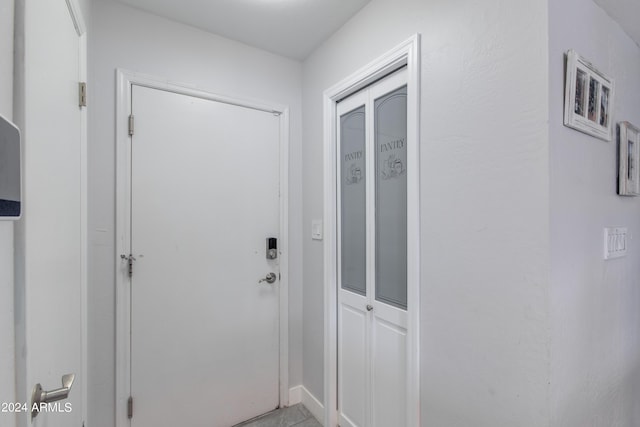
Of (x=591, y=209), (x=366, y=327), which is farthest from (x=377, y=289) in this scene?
(x=591, y=209)

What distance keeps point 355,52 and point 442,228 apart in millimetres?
1173

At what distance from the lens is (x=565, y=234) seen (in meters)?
0.95

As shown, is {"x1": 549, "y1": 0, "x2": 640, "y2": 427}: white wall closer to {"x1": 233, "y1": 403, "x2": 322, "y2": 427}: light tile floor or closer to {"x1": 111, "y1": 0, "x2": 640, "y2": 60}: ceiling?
{"x1": 111, "y1": 0, "x2": 640, "y2": 60}: ceiling

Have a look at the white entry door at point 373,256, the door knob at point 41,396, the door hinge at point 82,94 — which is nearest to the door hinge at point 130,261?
the door hinge at point 82,94

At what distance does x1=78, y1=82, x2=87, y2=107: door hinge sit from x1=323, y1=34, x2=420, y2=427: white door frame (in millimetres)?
1256

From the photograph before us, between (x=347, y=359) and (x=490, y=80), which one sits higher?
(x=490, y=80)

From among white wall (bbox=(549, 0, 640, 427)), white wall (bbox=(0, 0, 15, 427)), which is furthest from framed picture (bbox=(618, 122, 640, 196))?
white wall (bbox=(0, 0, 15, 427))

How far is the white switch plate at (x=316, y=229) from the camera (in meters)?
1.97

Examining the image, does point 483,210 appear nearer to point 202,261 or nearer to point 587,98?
point 587,98

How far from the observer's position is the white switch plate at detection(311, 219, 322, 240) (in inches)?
77.7

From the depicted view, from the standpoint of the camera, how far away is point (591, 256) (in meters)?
1.09

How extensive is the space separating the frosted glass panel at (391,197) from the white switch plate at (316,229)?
0.49 metres

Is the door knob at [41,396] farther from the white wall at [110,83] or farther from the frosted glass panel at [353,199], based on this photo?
the frosted glass panel at [353,199]

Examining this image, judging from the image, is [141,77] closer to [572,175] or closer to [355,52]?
[355,52]
